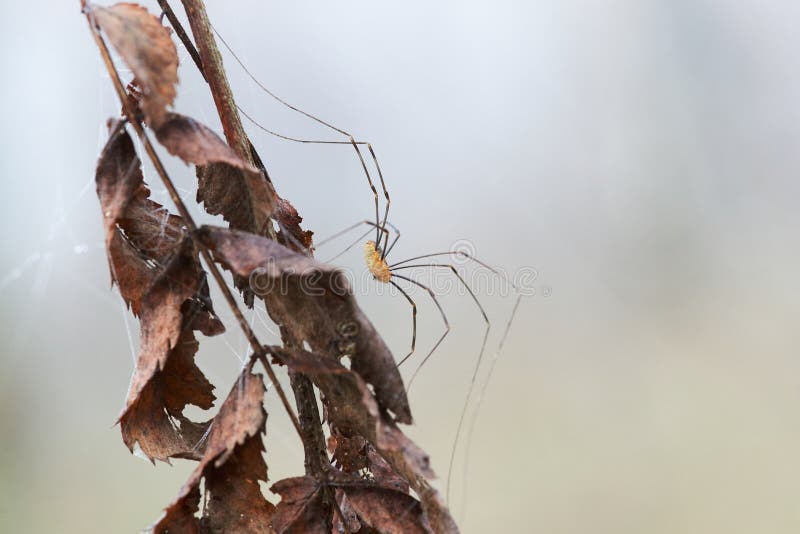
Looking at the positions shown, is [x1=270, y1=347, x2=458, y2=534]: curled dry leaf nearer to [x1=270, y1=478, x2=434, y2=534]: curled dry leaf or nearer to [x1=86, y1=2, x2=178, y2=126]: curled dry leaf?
[x1=270, y1=478, x2=434, y2=534]: curled dry leaf

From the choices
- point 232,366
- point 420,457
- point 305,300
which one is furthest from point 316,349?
point 232,366

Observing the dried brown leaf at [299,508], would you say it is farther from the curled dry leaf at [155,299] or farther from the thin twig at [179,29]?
the thin twig at [179,29]

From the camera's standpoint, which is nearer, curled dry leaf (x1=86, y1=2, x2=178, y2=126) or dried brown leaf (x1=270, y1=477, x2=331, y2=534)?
curled dry leaf (x1=86, y1=2, x2=178, y2=126)

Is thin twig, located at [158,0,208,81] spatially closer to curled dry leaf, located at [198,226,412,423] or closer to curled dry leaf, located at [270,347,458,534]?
curled dry leaf, located at [198,226,412,423]

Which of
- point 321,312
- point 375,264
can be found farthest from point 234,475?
point 375,264

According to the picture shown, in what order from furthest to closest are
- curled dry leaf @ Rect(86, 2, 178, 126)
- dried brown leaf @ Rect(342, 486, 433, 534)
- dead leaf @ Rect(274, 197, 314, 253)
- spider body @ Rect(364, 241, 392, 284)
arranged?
spider body @ Rect(364, 241, 392, 284) → dead leaf @ Rect(274, 197, 314, 253) → dried brown leaf @ Rect(342, 486, 433, 534) → curled dry leaf @ Rect(86, 2, 178, 126)

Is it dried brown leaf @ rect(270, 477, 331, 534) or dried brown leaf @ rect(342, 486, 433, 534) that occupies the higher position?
dried brown leaf @ rect(342, 486, 433, 534)

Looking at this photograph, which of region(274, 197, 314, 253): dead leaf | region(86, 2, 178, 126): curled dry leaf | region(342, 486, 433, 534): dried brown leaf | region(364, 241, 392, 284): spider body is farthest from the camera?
region(364, 241, 392, 284): spider body

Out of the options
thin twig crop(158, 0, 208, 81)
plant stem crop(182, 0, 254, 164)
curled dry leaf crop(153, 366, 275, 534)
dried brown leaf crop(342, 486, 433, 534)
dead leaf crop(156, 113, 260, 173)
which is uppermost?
thin twig crop(158, 0, 208, 81)

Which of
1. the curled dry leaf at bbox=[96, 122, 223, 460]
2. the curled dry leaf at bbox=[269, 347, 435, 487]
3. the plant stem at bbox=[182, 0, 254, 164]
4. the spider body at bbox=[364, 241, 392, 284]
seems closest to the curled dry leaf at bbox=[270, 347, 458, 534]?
the curled dry leaf at bbox=[269, 347, 435, 487]
